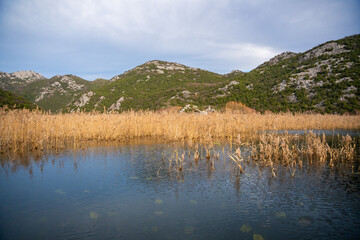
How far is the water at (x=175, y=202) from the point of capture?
13.3 feet

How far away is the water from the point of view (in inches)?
159

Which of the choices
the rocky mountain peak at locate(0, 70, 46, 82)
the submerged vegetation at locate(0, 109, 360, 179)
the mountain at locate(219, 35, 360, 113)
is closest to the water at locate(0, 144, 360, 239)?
the submerged vegetation at locate(0, 109, 360, 179)

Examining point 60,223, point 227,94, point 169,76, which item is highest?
point 169,76

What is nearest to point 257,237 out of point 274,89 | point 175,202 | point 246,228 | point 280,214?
point 246,228

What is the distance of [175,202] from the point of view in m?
5.21

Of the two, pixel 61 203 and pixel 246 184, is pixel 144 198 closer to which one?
pixel 61 203

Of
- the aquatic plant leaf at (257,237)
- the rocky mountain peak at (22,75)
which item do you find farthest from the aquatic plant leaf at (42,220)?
the rocky mountain peak at (22,75)

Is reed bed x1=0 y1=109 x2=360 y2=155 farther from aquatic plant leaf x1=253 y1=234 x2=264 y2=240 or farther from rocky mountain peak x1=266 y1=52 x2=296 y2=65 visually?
rocky mountain peak x1=266 y1=52 x2=296 y2=65

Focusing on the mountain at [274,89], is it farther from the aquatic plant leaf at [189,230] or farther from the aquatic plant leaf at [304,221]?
the aquatic plant leaf at [189,230]

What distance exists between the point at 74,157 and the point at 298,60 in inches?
2666

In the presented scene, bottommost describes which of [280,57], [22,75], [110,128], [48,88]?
[110,128]

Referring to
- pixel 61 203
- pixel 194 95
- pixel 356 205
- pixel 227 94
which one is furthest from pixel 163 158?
pixel 194 95

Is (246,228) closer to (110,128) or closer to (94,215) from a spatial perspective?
(94,215)

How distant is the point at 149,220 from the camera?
4.40 meters
